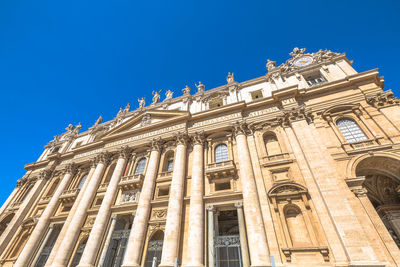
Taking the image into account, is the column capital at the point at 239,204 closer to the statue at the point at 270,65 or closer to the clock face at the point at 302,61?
the statue at the point at 270,65

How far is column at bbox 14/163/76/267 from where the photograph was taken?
1705 centimetres

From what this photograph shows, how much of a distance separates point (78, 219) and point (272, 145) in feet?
62.5

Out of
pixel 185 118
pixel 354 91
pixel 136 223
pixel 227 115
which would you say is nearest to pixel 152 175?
pixel 136 223

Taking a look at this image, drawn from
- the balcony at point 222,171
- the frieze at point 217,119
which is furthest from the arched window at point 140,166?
the balcony at point 222,171

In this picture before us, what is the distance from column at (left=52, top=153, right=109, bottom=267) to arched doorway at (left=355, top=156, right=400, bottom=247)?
2315 centimetres

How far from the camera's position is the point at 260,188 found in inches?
527

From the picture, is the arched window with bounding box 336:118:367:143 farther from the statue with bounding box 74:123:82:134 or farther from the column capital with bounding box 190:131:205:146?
the statue with bounding box 74:123:82:134

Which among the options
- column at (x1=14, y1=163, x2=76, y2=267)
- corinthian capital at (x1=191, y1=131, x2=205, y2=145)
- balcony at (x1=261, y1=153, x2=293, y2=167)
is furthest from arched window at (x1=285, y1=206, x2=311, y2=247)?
column at (x1=14, y1=163, x2=76, y2=267)

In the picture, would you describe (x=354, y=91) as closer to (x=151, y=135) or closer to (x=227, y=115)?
Answer: (x=227, y=115)

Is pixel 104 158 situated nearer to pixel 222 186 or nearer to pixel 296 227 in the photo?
pixel 222 186

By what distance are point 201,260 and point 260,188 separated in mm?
6149

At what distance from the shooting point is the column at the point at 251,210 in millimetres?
10398

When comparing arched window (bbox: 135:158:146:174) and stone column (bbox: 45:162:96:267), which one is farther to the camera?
arched window (bbox: 135:158:146:174)

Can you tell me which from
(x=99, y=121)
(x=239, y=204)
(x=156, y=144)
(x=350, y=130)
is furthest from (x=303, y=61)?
(x=99, y=121)
